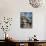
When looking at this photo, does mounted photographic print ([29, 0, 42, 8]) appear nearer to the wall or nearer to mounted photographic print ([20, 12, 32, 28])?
the wall

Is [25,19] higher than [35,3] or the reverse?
the reverse

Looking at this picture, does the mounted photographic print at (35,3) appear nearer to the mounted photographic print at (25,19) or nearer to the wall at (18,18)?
the wall at (18,18)

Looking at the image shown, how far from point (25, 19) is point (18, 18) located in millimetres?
242

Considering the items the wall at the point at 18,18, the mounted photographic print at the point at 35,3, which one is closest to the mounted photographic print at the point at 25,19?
the wall at the point at 18,18

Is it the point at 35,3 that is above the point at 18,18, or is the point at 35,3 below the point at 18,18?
above

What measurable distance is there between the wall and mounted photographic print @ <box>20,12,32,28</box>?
103mm

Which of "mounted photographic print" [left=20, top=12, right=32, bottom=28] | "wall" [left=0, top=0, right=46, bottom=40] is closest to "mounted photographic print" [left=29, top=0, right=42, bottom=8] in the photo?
"wall" [left=0, top=0, right=46, bottom=40]

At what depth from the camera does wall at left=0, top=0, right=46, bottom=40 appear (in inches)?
173

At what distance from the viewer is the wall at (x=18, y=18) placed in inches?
173

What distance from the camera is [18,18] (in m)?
4.43

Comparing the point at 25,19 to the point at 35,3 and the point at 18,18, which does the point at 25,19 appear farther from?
the point at 35,3

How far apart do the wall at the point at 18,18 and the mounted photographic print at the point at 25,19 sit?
0.10m

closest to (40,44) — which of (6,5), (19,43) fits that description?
(19,43)

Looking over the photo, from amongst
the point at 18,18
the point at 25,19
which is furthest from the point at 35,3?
the point at 18,18
